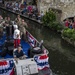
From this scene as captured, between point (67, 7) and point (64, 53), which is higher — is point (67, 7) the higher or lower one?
the higher one

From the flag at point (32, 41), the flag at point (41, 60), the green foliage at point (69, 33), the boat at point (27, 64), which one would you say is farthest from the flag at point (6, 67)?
the green foliage at point (69, 33)

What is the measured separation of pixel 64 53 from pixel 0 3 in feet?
103

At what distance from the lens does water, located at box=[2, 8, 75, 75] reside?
62.3ft

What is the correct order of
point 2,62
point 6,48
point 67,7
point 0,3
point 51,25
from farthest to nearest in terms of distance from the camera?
point 0,3, point 67,7, point 51,25, point 6,48, point 2,62

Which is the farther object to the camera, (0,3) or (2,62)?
(0,3)

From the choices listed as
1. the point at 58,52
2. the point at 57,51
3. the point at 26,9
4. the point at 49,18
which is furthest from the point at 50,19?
the point at 58,52

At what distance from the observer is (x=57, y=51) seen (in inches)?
901

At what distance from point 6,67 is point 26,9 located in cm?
2630

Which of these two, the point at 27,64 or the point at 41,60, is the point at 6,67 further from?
the point at 41,60

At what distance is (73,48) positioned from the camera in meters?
23.4

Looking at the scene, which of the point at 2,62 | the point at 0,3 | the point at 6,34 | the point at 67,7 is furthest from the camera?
the point at 0,3

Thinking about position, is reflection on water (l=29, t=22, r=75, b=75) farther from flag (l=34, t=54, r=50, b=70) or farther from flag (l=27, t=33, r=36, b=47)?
flag (l=34, t=54, r=50, b=70)

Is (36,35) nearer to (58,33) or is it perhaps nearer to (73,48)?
(58,33)

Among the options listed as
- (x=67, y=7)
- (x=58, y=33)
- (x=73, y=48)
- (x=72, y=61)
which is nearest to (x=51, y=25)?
(x=58, y=33)
